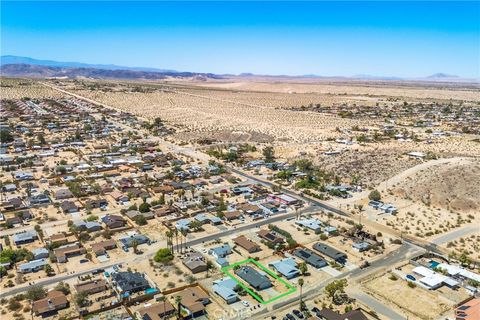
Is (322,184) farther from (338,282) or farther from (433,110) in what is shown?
(433,110)

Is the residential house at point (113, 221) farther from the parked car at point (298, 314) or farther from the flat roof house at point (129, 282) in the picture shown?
the parked car at point (298, 314)

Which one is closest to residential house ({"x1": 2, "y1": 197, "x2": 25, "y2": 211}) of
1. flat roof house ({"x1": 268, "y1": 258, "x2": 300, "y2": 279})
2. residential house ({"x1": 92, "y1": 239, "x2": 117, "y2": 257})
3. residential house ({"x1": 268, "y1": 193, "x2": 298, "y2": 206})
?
residential house ({"x1": 92, "y1": 239, "x2": 117, "y2": 257})

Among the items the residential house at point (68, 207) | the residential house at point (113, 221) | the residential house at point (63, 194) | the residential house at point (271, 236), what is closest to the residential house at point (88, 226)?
the residential house at point (113, 221)

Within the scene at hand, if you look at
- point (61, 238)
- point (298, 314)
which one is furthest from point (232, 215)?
point (298, 314)

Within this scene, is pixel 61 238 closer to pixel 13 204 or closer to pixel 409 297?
pixel 13 204

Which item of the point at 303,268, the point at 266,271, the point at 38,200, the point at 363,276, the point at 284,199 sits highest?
the point at 284,199

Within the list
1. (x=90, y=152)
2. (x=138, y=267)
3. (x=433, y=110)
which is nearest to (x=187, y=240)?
(x=138, y=267)
